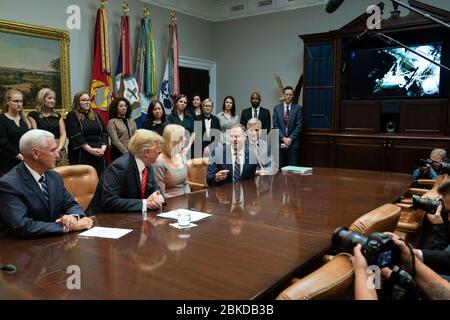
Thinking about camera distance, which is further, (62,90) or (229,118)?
(229,118)

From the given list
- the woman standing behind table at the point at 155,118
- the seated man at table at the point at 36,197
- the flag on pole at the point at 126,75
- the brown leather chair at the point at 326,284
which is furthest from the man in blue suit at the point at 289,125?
the brown leather chair at the point at 326,284

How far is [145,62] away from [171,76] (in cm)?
52

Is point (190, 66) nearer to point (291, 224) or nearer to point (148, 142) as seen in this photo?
point (148, 142)

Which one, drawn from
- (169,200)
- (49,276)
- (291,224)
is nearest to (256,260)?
(291,224)

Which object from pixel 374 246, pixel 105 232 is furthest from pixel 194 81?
pixel 374 246

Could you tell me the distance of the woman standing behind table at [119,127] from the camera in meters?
4.39

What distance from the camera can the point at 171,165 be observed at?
2.92 m

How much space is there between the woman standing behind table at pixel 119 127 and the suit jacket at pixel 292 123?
2338mm

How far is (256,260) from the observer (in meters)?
1.45

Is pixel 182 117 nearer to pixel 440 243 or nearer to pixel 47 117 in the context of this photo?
pixel 47 117

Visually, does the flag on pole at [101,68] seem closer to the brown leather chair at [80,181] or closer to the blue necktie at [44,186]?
the brown leather chair at [80,181]

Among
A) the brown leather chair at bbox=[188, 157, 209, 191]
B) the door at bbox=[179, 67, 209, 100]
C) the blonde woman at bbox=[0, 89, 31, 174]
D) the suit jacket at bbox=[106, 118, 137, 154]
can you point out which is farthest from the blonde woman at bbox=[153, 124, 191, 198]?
the door at bbox=[179, 67, 209, 100]

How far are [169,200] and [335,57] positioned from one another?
13.3 feet

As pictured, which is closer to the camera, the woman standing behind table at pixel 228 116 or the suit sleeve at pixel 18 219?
the suit sleeve at pixel 18 219
